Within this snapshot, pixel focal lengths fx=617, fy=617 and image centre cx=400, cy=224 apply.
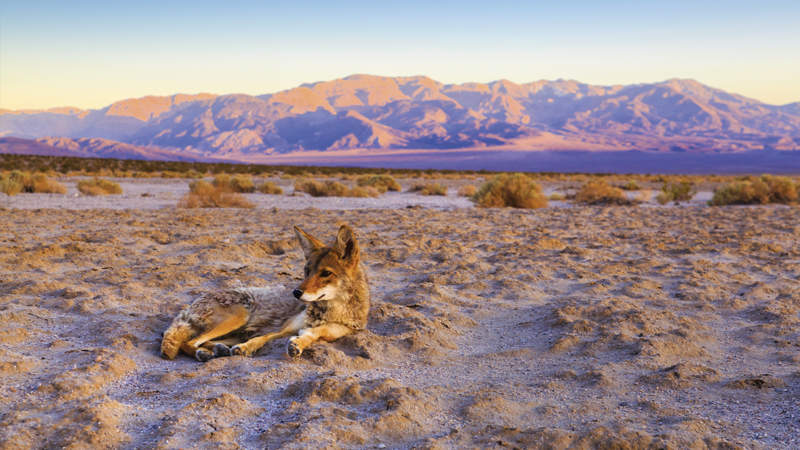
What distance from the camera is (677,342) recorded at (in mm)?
5637

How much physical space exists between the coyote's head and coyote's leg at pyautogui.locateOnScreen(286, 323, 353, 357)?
255 mm

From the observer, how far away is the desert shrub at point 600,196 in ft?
79.6

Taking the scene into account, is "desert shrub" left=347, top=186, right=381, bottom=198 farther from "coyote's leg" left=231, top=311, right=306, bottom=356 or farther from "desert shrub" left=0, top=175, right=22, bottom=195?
"coyote's leg" left=231, top=311, right=306, bottom=356

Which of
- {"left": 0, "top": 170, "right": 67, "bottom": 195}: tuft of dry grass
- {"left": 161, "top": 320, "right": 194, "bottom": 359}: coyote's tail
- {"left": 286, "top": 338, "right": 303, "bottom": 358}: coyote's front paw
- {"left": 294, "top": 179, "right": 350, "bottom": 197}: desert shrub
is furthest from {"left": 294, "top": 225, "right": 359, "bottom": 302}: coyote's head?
{"left": 0, "top": 170, "right": 67, "bottom": 195}: tuft of dry grass

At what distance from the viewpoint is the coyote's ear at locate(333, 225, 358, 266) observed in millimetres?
5039

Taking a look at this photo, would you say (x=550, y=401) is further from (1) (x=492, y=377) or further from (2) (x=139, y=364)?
(2) (x=139, y=364)

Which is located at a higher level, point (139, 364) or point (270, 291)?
point (270, 291)

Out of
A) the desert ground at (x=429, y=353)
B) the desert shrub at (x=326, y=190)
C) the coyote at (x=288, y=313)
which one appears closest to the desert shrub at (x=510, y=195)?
the desert shrub at (x=326, y=190)

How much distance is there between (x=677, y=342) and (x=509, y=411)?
2396 millimetres

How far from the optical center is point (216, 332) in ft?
16.9

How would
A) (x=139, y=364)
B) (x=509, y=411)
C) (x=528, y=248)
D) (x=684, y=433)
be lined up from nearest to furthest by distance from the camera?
1. (x=684, y=433)
2. (x=509, y=411)
3. (x=139, y=364)
4. (x=528, y=248)

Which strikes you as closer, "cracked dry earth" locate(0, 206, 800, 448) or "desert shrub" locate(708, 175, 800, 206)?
"cracked dry earth" locate(0, 206, 800, 448)

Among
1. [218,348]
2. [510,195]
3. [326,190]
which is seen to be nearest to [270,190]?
[326,190]

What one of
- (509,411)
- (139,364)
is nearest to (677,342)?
(509,411)
